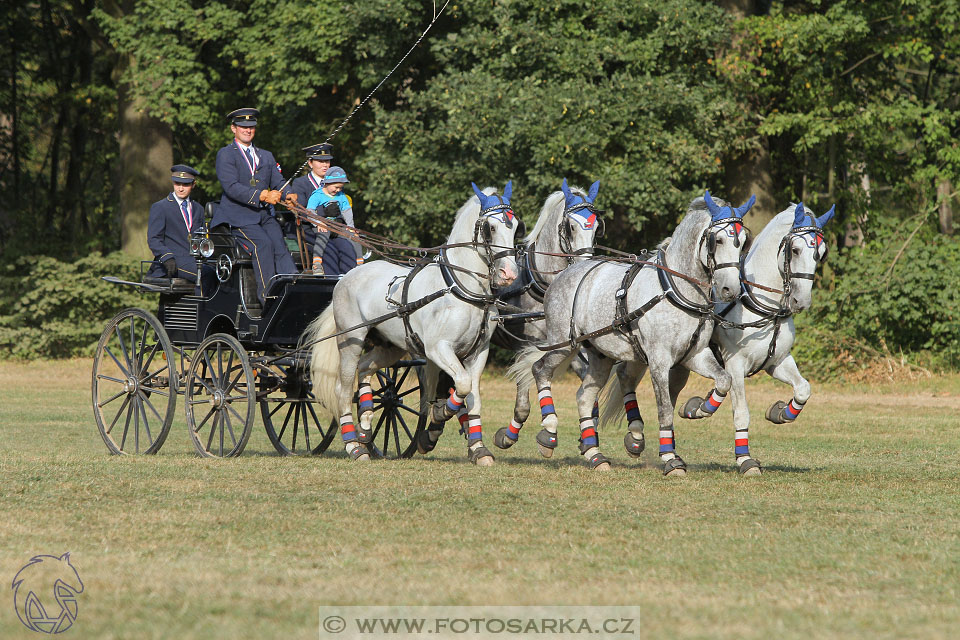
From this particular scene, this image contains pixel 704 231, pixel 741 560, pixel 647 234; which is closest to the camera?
pixel 741 560

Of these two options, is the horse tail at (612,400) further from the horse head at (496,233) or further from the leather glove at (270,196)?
the leather glove at (270,196)

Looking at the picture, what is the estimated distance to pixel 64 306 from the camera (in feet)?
86.1

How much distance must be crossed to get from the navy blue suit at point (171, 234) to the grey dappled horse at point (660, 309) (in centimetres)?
375

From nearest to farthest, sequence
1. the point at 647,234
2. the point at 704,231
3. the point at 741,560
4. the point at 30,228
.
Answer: the point at 741,560
the point at 704,231
the point at 647,234
the point at 30,228

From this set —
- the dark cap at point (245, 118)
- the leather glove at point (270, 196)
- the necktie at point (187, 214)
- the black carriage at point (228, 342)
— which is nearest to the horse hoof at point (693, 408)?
the black carriage at point (228, 342)

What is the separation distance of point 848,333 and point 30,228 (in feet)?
61.8

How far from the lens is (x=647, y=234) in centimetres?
2283

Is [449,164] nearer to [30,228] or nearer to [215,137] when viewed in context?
[215,137]

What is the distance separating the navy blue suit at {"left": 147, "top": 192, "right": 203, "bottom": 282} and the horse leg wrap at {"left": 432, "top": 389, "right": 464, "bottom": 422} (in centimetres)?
296

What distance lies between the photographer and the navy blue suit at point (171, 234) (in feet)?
38.8

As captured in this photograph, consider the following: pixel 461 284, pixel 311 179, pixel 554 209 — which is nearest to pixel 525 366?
pixel 461 284

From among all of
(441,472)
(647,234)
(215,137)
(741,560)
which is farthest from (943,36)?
(741,560)

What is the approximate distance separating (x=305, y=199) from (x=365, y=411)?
2.20 m

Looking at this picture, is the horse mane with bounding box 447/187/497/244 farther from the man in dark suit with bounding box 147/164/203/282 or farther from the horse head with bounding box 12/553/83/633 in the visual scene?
the horse head with bounding box 12/553/83/633
